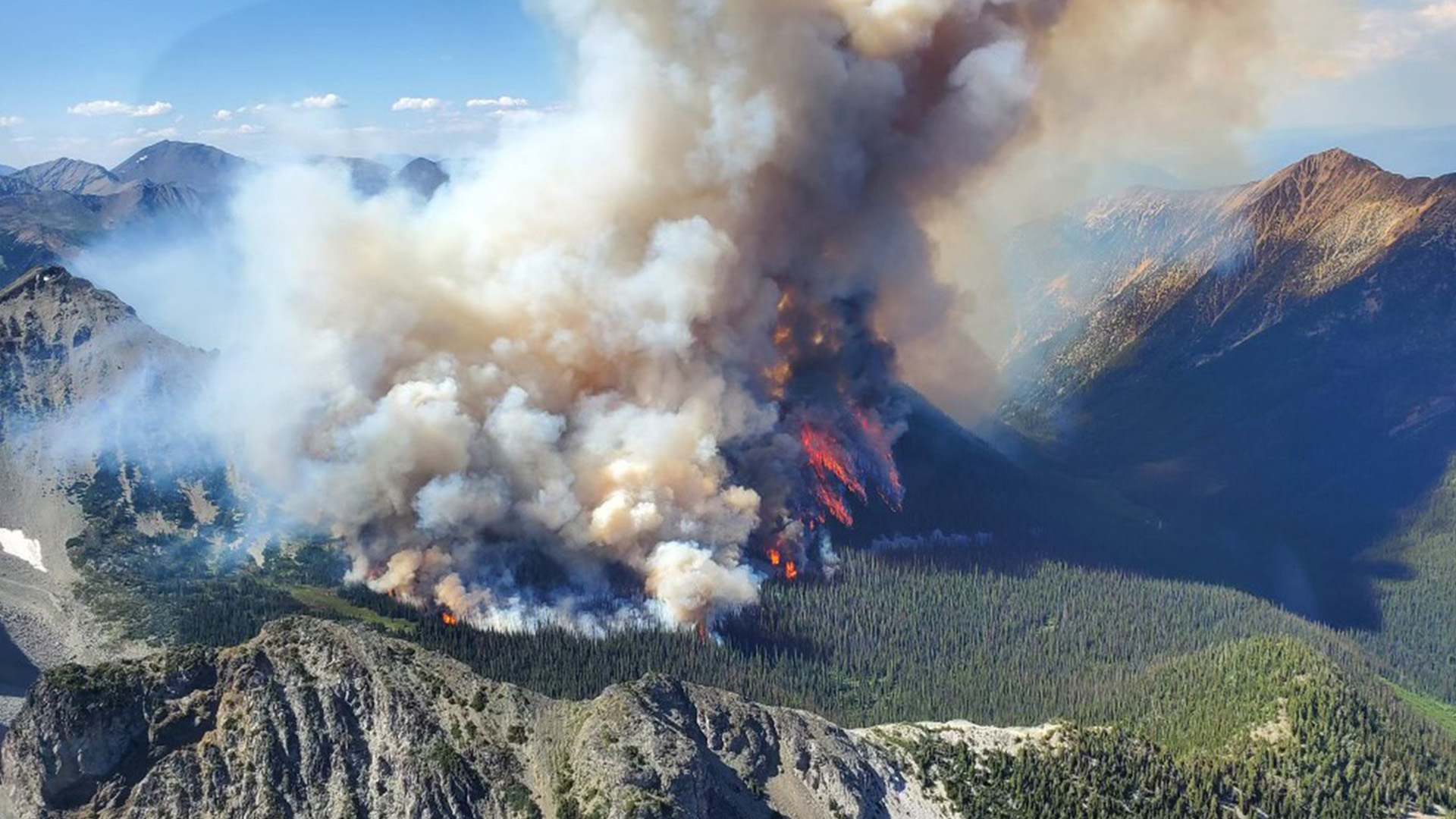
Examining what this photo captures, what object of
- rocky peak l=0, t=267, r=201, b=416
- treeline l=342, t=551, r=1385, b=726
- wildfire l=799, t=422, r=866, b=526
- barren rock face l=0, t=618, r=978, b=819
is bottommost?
barren rock face l=0, t=618, r=978, b=819

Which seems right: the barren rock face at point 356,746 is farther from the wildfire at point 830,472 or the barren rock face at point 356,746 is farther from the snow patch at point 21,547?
the wildfire at point 830,472

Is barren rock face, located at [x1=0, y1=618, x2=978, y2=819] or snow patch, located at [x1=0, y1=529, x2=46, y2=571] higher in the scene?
snow patch, located at [x1=0, y1=529, x2=46, y2=571]

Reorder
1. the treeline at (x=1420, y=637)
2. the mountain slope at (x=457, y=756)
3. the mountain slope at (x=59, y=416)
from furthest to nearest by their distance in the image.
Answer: the treeline at (x=1420, y=637) → the mountain slope at (x=59, y=416) → the mountain slope at (x=457, y=756)

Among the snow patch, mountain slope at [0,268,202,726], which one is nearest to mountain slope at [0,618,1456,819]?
mountain slope at [0,268,202,726]

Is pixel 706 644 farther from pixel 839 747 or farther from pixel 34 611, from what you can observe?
pixel 34 611

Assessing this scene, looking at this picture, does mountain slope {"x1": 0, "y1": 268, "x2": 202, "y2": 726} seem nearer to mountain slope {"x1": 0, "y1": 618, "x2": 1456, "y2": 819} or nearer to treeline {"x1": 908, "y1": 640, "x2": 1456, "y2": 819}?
mountain slope {"x1": 0, "y1": 618, "x2": 1456, "y2": 819}

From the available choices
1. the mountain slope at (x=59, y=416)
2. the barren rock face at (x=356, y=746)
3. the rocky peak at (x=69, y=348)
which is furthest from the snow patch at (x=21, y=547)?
the barren rock face at (x=356, y=746)
